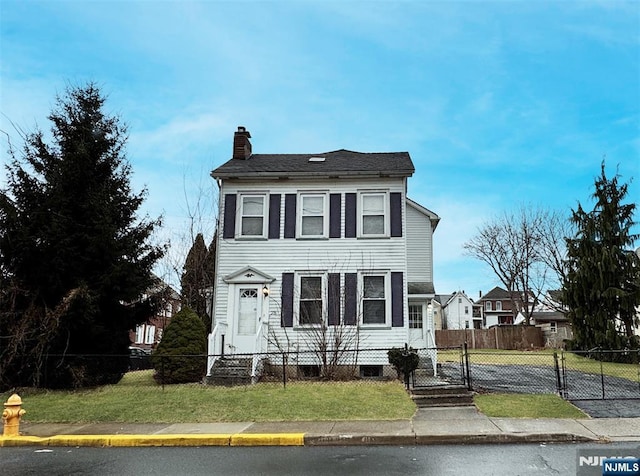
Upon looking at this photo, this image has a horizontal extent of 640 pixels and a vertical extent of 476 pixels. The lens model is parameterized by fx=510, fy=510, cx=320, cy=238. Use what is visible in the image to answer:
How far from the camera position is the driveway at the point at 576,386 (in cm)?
1006

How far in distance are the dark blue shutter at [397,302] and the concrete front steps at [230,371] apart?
15.3 feet

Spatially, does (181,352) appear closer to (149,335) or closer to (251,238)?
(251,238)

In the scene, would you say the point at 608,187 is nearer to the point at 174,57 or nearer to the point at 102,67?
the point at 174,57

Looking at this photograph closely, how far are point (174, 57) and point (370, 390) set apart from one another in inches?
392

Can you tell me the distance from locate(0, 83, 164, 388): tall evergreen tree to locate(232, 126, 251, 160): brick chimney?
439 centimetres

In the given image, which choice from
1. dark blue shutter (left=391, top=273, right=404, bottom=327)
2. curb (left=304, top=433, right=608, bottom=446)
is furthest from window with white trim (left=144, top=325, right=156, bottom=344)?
curb (left=304, top=433, right=608, bottom=446)

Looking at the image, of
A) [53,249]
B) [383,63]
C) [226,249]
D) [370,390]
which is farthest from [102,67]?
[370,390]

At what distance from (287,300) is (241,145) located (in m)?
6.33

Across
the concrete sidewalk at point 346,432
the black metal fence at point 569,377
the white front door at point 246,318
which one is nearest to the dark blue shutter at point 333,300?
the white front door at point 246,318

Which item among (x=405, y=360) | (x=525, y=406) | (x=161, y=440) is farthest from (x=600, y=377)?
(x=161, y=440)

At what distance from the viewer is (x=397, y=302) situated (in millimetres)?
16250

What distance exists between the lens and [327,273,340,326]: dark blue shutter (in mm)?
16156

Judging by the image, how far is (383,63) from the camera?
14.1 metres

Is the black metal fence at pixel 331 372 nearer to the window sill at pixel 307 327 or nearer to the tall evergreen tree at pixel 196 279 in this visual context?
the window sill at pixel 307 327
